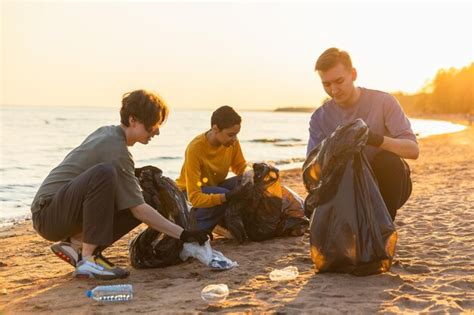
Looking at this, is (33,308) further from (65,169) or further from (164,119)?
(164,119)

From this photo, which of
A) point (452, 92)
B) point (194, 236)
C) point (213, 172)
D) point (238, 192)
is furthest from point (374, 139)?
point (452, 92)

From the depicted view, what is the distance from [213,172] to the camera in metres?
4.77

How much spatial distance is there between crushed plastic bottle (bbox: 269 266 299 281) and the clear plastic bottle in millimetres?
910

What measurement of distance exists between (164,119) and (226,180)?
143 centimetres

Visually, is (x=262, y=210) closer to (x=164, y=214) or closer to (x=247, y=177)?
(x=247, y=177)

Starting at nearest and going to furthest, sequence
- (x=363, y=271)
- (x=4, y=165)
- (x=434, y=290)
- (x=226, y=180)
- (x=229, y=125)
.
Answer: (x=434, y=290) < (x=363, y=271) < (x=229, y=125) < (x=226, y=180) < (x=4, y=165)

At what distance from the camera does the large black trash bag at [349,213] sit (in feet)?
10.8

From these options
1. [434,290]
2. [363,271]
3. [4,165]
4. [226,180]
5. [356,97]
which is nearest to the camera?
[434,290]

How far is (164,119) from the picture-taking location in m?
3.62

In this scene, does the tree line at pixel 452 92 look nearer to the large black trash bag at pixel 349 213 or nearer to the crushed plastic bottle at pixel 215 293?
the large black trash bag at pixel 349 213

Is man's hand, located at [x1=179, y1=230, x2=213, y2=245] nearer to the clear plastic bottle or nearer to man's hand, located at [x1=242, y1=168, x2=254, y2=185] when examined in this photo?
the clear plastic bottle

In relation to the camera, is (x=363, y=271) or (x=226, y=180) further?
(x=226, y=180)

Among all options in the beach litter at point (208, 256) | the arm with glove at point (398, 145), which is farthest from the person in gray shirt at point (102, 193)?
the arm with glove at point (398, 145)

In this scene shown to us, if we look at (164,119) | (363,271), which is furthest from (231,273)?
(164,119)
